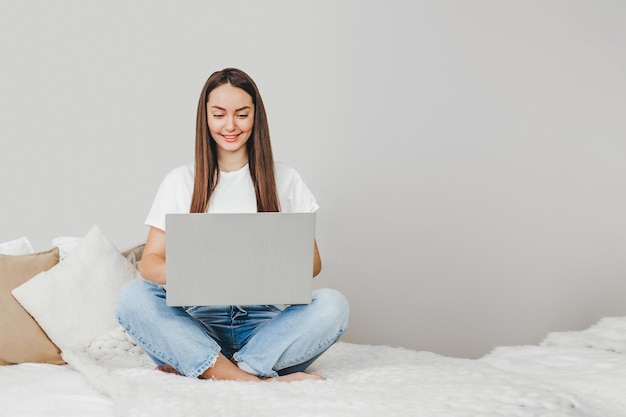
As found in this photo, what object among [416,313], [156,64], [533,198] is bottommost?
[416,313]

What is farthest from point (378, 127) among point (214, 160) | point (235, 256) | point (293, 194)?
point (235, 256)

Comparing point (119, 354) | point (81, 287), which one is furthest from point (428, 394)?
point (81, 287)

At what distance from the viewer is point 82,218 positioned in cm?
321

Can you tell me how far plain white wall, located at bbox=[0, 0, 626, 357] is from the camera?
3189mm

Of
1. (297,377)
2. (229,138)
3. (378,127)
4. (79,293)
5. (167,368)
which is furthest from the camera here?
(378,127)

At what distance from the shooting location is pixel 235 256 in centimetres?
178

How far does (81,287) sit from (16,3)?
140cm

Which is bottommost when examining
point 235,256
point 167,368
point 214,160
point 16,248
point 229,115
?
point 167,368

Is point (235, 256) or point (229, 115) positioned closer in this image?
point (235, 256)

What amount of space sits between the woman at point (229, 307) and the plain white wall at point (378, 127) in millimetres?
1052

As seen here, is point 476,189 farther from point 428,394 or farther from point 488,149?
point 428,394

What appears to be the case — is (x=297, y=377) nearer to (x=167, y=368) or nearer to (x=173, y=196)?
(x=167, y=368)

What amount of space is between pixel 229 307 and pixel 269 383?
29 cm

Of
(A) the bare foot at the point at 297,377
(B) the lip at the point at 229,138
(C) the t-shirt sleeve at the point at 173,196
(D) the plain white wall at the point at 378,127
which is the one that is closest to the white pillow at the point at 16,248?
(C) the t-shirt sleeve at the point at 173,196
